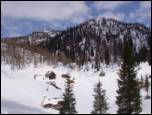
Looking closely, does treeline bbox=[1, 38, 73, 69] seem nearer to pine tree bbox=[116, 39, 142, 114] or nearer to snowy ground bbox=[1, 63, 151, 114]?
snowy ground bbox=[1, 63, 151, 114]

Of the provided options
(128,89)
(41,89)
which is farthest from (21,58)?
(128,89)

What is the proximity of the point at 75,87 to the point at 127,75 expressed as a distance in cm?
6321

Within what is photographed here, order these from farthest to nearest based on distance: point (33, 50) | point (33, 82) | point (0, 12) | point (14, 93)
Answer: point (33, 50), point (33, 82), point (14, 93), point (0, 12)

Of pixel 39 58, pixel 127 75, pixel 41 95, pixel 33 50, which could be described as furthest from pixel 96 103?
pixel 33 50

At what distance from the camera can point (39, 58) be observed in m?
142

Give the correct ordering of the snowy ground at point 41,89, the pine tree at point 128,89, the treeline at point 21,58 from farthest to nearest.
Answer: the treeline at point 21,58 → the snowy ground at point 41,89 → the pine tree at point 128,89

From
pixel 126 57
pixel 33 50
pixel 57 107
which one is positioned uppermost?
pixel 33 50

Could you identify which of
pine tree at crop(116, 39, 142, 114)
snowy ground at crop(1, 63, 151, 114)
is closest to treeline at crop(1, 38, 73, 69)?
snowy ground at crop(1, 63, 151, 114)

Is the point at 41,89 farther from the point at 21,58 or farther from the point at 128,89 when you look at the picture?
the point at 128,89

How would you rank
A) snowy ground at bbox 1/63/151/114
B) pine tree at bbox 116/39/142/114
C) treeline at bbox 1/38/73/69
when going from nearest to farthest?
1. pine tree at bbox 116/39/142/114
2. snowy ground at bbox 1/63/151/114
3. treeline at bbox 1/38/73/69

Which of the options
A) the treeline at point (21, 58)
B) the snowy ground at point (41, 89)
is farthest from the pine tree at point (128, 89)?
the treeline at point (21, 58)

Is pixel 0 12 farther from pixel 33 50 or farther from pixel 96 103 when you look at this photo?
pixel 33 50

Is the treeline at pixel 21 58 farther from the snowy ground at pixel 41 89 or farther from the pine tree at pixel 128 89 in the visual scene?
the pine tree at pixel 128 89

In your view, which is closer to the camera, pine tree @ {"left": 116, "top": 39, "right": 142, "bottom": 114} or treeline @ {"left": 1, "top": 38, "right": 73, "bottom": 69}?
pine tree @ {"left": 116, "top": 39, "right": 142, "bottom": 114}
